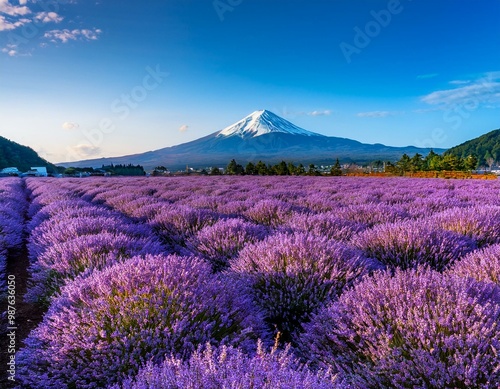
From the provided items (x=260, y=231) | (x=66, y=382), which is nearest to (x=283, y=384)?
(x=66, y=382)

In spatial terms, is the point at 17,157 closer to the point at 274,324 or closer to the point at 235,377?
the point at 274,324

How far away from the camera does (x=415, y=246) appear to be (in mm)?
3521

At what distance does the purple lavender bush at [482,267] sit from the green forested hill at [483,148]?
158 meters

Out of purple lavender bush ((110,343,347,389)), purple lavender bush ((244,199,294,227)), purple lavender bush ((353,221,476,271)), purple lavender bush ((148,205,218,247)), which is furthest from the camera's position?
purple lavender bush ((244,199,294,227))

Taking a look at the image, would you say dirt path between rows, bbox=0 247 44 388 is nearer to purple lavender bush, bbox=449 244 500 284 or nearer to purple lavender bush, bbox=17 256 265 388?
purple lavender bush, bbox=17 256 265 388

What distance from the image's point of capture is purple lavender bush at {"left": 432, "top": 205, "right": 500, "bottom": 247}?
166 inches

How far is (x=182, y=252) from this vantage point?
450 centimetres

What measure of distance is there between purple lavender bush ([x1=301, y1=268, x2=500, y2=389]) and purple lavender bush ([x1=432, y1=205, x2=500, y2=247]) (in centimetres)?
257

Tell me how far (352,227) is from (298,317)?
2.46 metres

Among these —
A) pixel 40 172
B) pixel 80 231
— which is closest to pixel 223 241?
pixel 80 231

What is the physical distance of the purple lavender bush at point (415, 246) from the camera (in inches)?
137

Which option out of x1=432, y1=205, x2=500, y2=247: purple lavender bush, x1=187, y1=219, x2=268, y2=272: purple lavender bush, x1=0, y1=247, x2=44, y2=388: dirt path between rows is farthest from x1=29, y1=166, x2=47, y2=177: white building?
x1=432, y1=205, x2=500, y2=247: purple lavender bush

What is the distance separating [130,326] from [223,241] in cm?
221

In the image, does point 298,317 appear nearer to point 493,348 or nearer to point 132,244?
point 493,348
